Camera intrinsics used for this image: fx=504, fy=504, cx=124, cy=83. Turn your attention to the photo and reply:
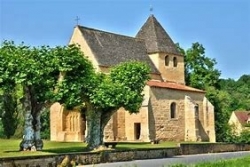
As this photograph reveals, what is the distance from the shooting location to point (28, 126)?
3225 centimetres

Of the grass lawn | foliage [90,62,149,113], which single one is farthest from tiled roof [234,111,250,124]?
foliage [90,62,149,113]

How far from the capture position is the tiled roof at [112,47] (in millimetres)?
52844

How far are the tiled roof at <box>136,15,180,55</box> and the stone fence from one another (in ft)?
58.6

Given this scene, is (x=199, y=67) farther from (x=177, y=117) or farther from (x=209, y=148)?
(x=209, y=148)

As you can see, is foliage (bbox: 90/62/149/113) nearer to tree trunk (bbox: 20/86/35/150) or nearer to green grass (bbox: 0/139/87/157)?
green grass (bbox: 0/139/87/157)

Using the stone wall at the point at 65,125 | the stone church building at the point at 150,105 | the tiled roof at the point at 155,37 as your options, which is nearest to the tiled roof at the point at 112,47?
the stone church building at the point at 150,105

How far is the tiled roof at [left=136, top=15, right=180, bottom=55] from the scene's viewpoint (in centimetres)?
6106

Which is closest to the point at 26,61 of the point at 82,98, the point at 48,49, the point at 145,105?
the point at 48,49

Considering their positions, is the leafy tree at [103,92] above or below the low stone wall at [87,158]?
above

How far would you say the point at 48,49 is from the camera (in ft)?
110

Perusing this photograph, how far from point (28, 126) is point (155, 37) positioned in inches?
1270

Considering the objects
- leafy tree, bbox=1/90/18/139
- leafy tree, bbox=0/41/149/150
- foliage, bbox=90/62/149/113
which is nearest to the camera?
leafy tree, bbox=0/41/149/150

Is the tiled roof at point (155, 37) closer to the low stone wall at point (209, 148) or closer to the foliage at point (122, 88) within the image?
the low stone wall at point (209, 148)

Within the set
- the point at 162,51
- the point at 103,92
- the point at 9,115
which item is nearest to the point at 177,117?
the point at 162,51
